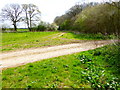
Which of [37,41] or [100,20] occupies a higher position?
[100,20]

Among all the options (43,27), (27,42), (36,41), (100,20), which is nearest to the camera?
(27,42)

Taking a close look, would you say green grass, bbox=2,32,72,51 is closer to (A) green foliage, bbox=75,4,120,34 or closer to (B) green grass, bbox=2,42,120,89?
(B) green grass, bbox=2,42,120,89

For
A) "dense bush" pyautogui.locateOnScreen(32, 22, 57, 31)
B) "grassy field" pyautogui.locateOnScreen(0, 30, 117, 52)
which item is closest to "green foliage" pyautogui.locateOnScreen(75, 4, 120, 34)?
"grassy field" pyautogui.locateOnScreen(0, 30, 117, 52)

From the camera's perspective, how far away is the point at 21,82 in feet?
12.4

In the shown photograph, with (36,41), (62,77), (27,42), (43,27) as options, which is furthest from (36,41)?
(43,27)

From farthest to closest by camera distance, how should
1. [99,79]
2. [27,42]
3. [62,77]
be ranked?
[27,42], [62,77], [99,79]

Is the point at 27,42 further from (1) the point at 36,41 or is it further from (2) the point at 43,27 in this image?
(2) the point at 43,27

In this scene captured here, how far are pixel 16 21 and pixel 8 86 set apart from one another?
35493 millimetres

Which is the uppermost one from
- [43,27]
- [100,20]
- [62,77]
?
[43,27]

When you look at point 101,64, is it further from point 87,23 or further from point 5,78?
point 87,23

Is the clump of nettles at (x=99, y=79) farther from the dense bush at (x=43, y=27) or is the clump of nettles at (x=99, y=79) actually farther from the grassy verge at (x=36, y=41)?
the dense bush at (x=43, y=27)

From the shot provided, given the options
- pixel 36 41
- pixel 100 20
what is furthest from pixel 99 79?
pixel 100 20

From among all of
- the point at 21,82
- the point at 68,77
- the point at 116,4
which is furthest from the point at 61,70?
the point at 116,4

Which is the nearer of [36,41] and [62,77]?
[62,77]
